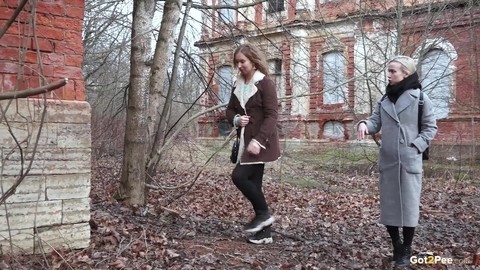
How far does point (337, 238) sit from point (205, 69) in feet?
14.8

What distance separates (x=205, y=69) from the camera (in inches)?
356

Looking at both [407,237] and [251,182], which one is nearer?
[407,237]

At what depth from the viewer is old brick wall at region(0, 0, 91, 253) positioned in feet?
11.9

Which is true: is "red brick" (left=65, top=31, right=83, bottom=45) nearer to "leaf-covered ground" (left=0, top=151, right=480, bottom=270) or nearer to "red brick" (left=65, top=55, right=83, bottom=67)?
"red brick" (left=65, top=55, right=83, bottom=67)

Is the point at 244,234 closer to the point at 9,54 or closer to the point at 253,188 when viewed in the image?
the point at 253,188

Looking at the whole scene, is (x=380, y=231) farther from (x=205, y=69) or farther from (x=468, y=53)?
(x=468, y=53)

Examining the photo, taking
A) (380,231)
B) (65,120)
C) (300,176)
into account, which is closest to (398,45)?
(300,176)

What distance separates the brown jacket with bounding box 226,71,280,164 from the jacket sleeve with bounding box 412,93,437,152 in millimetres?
1264

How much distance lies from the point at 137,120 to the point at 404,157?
339 centimetres

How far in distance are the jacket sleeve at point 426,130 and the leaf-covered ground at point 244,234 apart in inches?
41.7

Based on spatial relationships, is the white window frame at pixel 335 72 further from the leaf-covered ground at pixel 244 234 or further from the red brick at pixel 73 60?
the red brick at pixel 73 60

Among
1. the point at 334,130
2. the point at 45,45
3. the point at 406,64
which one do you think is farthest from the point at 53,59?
the point at 334,130

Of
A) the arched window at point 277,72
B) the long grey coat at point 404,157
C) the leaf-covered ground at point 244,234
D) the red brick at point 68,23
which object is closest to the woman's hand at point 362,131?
the long grey coat at point 404,157

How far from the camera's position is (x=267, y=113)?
4.64 m
